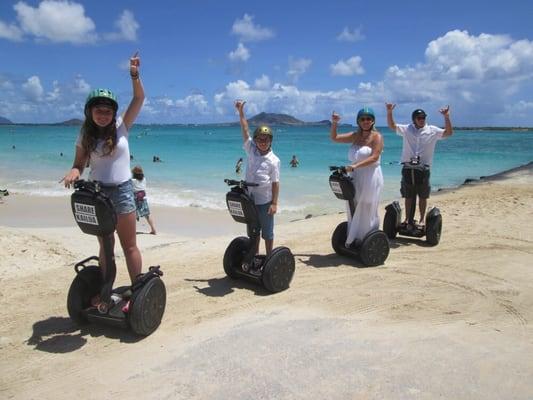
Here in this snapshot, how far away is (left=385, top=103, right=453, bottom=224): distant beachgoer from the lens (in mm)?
7562

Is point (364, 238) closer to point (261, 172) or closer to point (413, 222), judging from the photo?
point (261, 172)

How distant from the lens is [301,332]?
4.18 m

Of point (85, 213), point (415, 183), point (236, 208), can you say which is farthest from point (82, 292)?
point (415, 183)

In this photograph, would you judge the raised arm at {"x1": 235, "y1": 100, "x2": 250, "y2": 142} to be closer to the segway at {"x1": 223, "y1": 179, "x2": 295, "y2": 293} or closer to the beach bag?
the segway at {"x1": 223, "y1": 179, "x2": 295, "y2": 293}

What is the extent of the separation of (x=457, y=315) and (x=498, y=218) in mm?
5306

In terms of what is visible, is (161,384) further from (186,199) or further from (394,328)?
(186,199)

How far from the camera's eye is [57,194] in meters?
16.3

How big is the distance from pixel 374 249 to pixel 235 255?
1.82 meters

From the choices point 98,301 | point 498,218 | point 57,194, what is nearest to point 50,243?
point 98,301

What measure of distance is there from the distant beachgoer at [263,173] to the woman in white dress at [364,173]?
1166 millimetres

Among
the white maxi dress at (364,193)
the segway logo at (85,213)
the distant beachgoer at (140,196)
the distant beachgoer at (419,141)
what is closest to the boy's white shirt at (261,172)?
the white maxi dress at (364,193)

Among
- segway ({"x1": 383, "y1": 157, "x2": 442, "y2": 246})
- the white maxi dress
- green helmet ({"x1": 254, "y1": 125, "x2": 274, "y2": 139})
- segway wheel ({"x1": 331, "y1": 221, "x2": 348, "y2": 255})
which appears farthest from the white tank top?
segway ({"x1": 383, "y1": 157, "x2": 442, "y2": 246})

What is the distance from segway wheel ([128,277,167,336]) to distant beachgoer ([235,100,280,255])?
1.48m

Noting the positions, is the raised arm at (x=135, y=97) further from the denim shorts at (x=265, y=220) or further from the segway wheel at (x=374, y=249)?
the segway wheel at (x=374, y=249)
